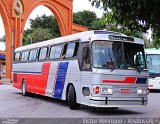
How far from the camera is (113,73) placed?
13469mm

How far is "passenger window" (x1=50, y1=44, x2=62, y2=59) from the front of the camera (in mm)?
17033

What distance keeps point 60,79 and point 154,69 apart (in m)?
12.6

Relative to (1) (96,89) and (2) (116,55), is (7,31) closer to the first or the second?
(2) (116,55)

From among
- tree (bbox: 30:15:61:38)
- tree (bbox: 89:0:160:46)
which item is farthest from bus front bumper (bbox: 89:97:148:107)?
tree (bbox: 30:15:61:38)

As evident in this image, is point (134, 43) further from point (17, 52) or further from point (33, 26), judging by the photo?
point (33, 26)

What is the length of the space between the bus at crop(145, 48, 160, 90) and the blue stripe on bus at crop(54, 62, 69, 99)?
1152 cm

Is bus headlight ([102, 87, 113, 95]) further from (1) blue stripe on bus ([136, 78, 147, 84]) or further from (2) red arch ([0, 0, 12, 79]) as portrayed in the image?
(2) red arch ([0, 0, 12, 79])

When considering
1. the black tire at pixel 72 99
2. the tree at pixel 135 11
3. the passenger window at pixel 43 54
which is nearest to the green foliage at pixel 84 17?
the passenger window at pixel 43 54

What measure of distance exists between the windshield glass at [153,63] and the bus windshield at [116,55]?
13.4 meters

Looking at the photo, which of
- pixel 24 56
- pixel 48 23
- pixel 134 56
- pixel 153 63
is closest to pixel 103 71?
pixel 134 56

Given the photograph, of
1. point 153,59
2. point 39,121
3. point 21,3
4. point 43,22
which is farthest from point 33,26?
point 39,121

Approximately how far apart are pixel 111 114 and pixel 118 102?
0.55 meters

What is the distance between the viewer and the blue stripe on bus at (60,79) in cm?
1609

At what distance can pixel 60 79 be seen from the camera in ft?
54.1
